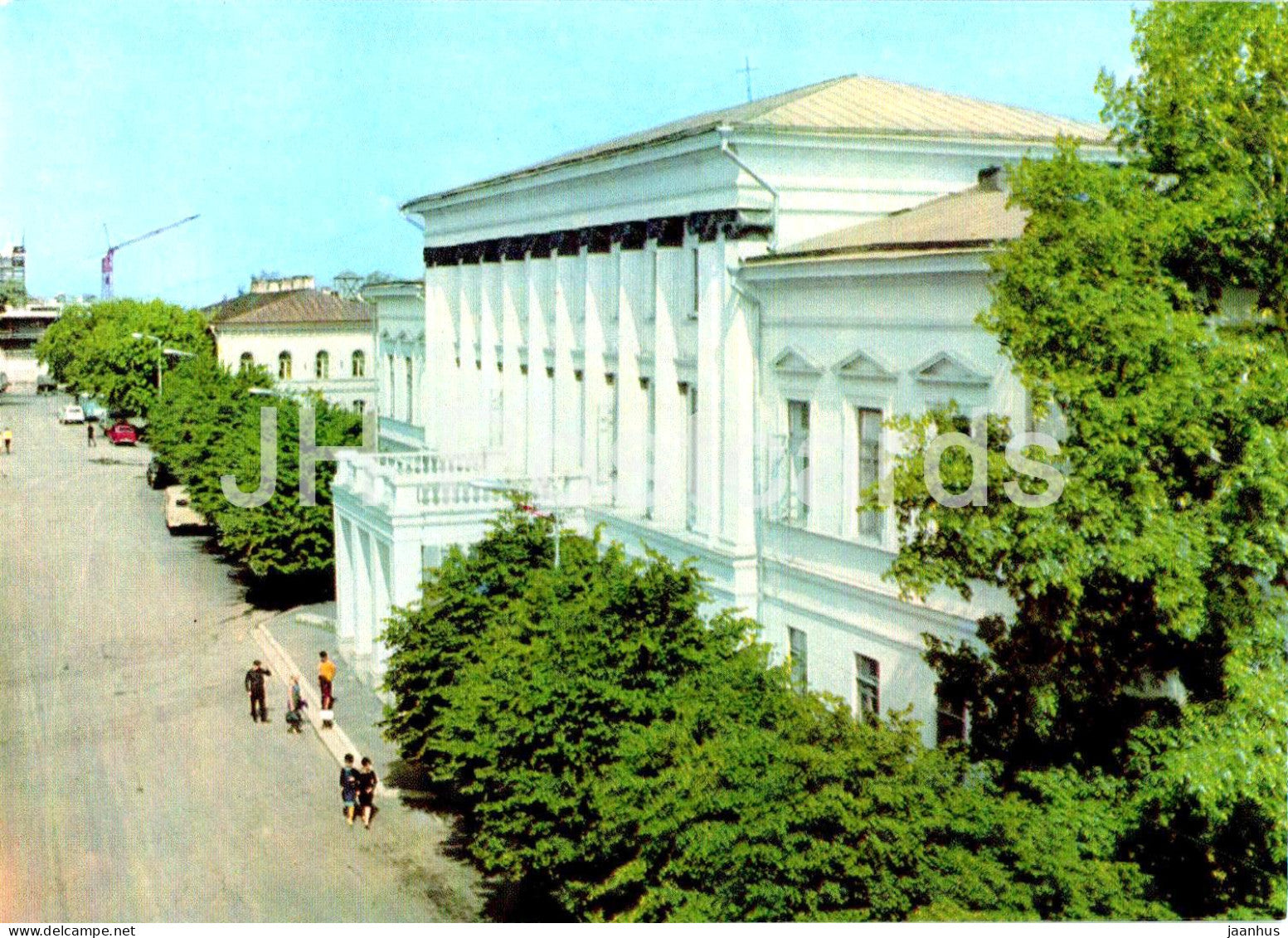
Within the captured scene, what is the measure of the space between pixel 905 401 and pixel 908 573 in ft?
20.9

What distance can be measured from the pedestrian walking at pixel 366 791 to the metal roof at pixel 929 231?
9772 mm

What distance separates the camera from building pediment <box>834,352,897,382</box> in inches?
805

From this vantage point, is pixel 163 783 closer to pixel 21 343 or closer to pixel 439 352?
pixel 439 352

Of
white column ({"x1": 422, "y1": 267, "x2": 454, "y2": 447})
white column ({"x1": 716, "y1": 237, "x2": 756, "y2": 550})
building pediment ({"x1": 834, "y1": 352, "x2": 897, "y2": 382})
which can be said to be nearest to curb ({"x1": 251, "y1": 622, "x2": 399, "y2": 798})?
white column ({"x1": 422, "y1": 267, "x2": 454, "y2": 447})

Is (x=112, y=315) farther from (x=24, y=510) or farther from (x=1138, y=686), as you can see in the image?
(x=1138, y=686)

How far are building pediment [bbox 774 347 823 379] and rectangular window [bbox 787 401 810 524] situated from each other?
0.45 meters

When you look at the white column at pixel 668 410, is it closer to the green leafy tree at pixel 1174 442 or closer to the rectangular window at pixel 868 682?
the rectangular window at pixel 868 682

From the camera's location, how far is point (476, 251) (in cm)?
3672

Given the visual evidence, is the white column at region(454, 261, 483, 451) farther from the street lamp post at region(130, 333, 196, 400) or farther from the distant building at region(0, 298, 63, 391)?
the distant building at region(0, 298, 63, 391)

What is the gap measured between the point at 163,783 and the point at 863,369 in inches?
542

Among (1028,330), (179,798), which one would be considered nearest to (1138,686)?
(1028,330)

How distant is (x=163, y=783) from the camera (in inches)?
1016

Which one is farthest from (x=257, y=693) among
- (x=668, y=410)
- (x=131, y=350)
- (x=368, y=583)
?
(x=131, y=350)
